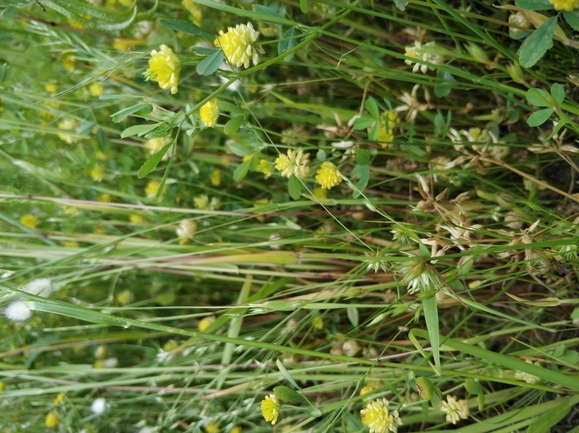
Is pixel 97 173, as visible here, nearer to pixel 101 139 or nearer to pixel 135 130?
pixel 101 139

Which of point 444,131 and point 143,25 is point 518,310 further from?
point 143,25

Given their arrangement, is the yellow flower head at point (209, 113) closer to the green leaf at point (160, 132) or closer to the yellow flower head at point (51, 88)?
the green leaf at point (160, 132)

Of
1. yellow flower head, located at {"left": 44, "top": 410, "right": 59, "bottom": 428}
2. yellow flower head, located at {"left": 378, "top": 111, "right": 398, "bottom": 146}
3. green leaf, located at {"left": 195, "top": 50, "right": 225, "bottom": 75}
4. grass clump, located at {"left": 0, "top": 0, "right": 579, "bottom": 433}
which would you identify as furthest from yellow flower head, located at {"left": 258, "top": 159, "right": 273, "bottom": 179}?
yellow flower head, located at {"left": 44, "top": 410, "right": 59, "bottom": 428}

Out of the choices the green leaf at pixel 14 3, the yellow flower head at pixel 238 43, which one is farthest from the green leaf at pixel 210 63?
the green leaf at pixel 14 3

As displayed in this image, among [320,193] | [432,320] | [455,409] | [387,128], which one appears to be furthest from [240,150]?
[455,409]

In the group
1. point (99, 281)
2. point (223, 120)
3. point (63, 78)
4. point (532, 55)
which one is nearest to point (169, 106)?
point (223, 120)

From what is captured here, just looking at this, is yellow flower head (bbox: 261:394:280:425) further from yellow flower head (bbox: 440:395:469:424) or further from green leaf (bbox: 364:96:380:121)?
green leaf (bbox: 364:96:380:121)
